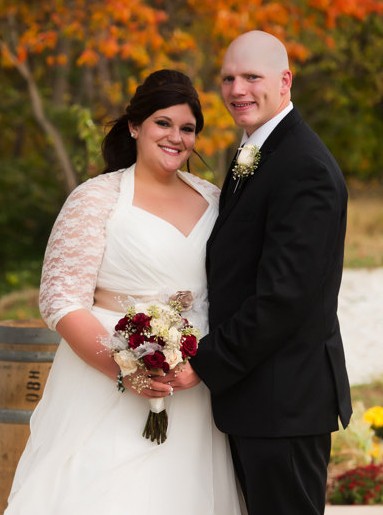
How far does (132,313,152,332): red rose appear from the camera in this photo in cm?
358

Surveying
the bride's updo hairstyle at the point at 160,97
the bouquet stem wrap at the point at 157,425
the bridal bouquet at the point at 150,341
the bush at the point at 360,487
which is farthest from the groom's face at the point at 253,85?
the bush at the point at 360,487

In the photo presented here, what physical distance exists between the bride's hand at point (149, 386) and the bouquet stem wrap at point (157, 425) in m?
0.15

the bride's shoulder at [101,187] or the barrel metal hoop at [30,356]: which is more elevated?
the bride's shoulder at [101,187]

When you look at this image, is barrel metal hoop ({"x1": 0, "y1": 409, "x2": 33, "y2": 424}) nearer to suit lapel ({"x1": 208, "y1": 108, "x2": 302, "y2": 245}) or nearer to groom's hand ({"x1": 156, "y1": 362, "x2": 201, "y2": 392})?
groom's hand ({"x1": 156, "y1": 362, "x2": 201, "y2": 392})

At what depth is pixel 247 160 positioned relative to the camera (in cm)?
381

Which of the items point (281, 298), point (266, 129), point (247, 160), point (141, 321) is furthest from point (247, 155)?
point (141, 321)

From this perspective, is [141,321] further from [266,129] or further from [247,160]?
[266,129]

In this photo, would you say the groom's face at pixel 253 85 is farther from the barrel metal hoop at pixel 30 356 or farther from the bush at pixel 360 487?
the bush at pixel 360 487

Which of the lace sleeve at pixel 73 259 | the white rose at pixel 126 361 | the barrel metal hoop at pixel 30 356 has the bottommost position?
the white rose at pixel 126 361

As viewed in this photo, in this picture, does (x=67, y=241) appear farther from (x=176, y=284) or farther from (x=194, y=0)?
(x=194, y=0)

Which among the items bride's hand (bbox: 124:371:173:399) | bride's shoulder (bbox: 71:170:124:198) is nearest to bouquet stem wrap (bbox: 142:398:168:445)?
bride's hand (bbox: 124:371:173:399)

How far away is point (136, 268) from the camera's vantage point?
4.00 metres

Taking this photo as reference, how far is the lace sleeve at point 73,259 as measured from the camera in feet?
13.0

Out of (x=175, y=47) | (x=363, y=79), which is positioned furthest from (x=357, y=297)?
(x=363, y=79)
